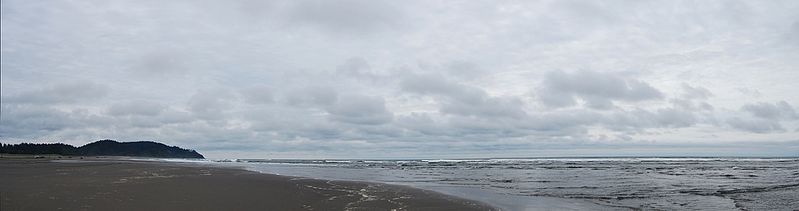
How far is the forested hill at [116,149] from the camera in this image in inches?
3985

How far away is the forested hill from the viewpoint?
101206 mm

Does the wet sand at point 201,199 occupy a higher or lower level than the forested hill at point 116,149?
lower

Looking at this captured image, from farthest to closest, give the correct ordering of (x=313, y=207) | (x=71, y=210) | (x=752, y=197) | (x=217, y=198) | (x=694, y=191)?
(x=694, y=191) → (x=752, y=197) → (x=217, y=198) → (x=313, y=207) → (x=71, y=210)

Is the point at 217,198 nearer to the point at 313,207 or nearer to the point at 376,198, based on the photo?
the point at 313,207

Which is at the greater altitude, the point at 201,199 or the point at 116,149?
the point at 116,149

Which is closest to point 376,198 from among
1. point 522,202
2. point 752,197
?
point 522,202

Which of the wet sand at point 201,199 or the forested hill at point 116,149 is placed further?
the forested hill at point 116,149

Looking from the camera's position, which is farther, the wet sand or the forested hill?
the forested hill

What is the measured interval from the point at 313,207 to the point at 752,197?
60.7 ft

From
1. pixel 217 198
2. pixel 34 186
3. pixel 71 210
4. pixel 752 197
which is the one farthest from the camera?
pixel 752 197

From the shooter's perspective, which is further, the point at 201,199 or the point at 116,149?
the point at 116,149

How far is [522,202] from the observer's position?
18.2 metres

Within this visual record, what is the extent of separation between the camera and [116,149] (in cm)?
14538

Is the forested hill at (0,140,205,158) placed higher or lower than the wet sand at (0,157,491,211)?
higher
